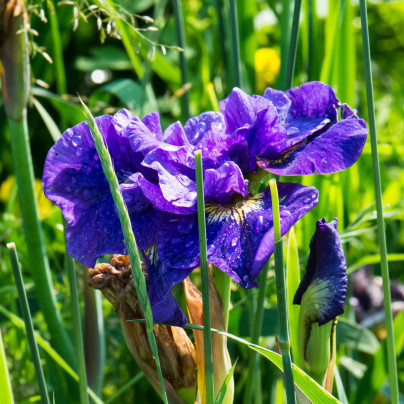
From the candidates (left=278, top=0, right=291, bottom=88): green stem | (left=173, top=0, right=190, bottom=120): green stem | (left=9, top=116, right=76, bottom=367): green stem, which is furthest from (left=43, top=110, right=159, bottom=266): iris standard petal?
(left=278, top=0, right=291, bottom=88): green stem

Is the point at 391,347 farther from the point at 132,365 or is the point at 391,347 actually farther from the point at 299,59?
the point at 299,59

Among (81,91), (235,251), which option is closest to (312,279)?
(235,251)

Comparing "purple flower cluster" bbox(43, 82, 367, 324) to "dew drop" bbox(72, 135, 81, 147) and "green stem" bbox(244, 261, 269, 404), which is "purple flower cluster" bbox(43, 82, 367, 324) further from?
"green stem" bbox(244, 261, 269, 404)

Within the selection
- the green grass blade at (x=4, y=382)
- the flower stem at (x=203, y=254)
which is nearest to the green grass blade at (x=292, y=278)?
the flower stem at (x=203, y=254)

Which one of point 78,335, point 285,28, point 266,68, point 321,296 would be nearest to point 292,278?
point 321,296

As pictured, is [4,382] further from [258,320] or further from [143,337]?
[258,320]

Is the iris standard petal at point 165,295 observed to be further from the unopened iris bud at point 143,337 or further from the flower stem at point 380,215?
the flower stem at point 380,215
